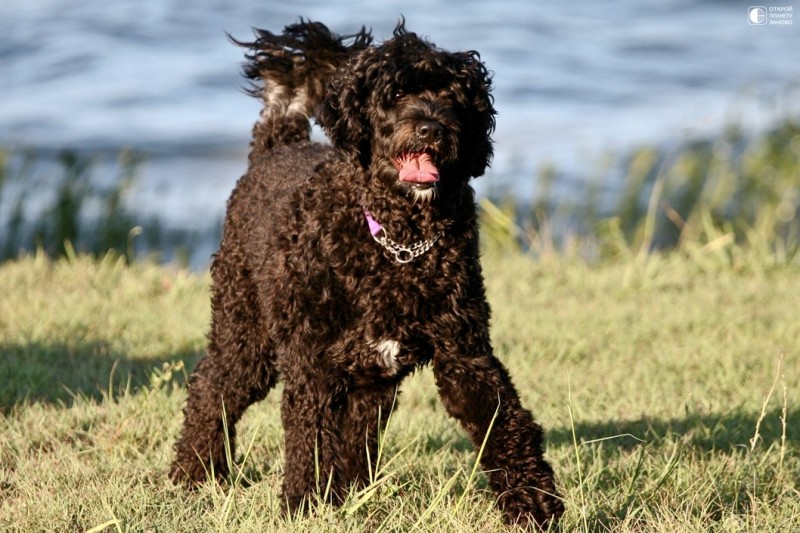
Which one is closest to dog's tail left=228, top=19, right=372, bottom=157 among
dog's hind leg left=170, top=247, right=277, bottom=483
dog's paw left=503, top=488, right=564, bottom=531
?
dog's hind leg left=170, top=247, right=277, bottom=483

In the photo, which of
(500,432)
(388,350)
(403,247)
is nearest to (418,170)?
(403,247)

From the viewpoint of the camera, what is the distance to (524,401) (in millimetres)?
7410

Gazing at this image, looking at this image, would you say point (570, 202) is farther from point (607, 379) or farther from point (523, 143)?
point (607, 379)

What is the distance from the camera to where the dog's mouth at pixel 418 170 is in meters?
4.92

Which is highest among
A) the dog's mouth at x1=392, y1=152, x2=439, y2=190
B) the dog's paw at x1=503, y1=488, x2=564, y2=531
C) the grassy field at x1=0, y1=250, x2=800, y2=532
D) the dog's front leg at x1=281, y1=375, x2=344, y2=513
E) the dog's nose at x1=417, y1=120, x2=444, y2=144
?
the dog's nose at x1=417, y1=120, x2=444, y2=144

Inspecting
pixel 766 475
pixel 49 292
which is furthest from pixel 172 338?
pixel 766 475

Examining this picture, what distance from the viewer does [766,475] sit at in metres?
5.75

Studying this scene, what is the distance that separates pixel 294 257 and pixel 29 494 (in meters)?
1.54

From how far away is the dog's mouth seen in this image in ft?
16.1

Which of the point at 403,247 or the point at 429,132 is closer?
the point at 429,132

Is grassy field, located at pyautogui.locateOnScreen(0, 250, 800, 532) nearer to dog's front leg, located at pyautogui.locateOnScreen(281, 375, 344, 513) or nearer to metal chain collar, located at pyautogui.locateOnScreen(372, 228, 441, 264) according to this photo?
dog's front leg, located at pyautogui.locateOnScreen(281, 375, 344, 513)

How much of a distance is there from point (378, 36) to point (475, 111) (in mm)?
9281

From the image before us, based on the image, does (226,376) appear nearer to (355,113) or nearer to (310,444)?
(310,444)

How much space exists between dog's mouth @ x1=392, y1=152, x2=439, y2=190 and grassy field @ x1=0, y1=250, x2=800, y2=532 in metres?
1.07
